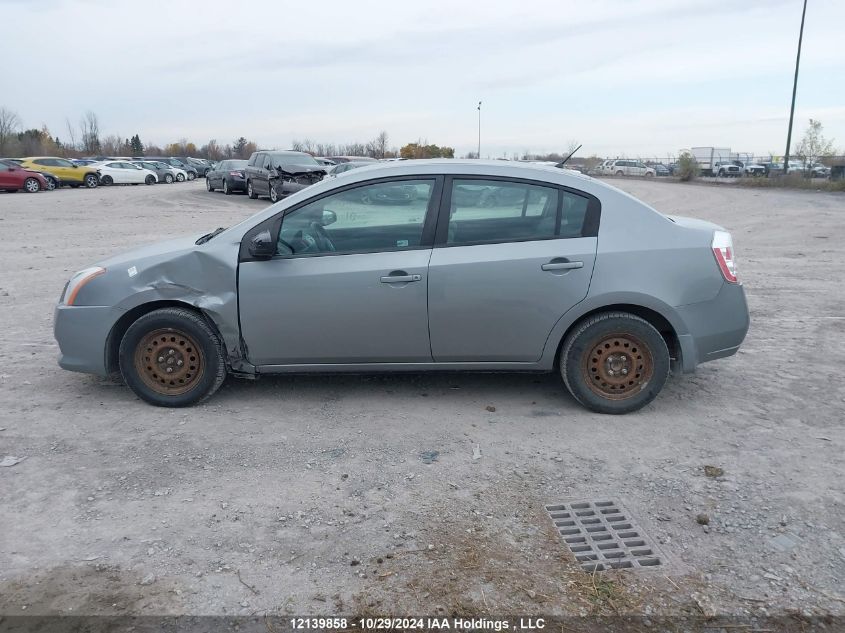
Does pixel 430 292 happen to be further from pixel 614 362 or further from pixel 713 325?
pixel 713 325

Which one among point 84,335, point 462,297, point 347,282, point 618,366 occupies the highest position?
point 347,282

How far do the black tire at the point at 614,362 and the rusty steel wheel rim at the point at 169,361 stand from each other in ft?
8.59

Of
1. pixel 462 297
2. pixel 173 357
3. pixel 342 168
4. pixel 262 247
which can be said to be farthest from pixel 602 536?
pixel 342 168

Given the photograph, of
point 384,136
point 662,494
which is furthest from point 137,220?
point 384,136

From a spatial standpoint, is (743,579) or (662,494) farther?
(662,494)

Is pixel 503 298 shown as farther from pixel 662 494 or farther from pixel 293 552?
pixel 293 552

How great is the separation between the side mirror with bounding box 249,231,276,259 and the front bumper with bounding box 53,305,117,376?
3.64 feet

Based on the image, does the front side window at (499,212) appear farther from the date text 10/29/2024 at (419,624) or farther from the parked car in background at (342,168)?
the date text 10/29/2024 at (419,624)

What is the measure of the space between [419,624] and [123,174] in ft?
140

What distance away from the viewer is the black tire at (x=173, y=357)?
16.4 ft

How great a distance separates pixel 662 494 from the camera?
12.8ft

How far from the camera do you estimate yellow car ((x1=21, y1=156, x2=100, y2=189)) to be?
35438 millimetres

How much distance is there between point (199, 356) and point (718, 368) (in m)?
4.20

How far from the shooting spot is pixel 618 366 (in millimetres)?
4969
